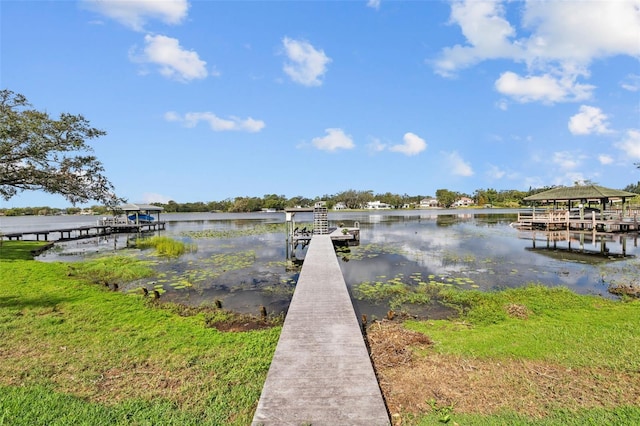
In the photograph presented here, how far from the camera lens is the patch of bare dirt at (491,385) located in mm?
4070

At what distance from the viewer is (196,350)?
5.94 meters

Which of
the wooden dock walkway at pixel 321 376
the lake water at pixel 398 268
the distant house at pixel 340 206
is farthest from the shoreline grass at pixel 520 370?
the distant house at pixel 340 206

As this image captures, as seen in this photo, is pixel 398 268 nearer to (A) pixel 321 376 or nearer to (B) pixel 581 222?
(A) pixel 321 376

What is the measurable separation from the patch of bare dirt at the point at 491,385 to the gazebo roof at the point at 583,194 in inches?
1232

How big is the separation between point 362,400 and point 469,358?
2.60 metres

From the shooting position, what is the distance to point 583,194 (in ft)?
98.0

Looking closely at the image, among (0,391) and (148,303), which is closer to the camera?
(0,391)

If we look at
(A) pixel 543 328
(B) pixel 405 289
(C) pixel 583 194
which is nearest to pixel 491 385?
(A) pixel 543 328

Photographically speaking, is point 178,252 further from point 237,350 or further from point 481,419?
point 481,419

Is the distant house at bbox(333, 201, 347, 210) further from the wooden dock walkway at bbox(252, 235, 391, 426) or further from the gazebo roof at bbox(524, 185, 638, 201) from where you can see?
the wooden dock walkway at bbox(252, 235, 391, 426)

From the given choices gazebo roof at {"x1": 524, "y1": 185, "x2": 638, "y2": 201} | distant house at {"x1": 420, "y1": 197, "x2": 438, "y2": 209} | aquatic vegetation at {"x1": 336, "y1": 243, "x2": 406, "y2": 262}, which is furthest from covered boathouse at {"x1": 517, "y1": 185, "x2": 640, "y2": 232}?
distant house at {"x1": 420, "y1": 197, "x2": 438, "y2": 209}

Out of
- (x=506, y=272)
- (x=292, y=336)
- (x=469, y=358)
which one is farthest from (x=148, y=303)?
(x=506, y=272)

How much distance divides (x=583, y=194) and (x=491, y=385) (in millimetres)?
34449

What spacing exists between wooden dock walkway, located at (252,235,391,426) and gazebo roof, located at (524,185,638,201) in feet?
106
